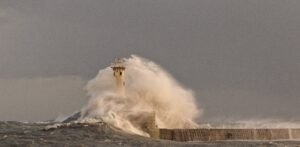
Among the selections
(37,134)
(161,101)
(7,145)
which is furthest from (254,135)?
(7,145)

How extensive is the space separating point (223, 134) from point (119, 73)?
8802mm

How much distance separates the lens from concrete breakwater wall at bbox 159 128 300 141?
4500 centimetres

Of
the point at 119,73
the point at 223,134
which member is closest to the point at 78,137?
the point at 119,73

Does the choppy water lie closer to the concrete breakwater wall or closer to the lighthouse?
the concrete breakwater wall

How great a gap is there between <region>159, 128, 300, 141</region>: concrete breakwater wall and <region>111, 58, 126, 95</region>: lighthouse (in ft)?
18.3

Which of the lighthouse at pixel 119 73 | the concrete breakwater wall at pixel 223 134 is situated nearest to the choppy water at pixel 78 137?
the concrete breakwater wall at pixel 223 134

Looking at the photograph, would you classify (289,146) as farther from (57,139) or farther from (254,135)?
(57,139)

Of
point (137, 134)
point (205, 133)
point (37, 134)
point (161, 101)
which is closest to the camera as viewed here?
point (37, 134)

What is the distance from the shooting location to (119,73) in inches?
1912

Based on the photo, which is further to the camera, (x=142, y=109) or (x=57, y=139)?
(x=142, y=109)

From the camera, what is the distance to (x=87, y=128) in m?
41.7

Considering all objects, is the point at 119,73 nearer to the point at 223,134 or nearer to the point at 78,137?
the point at 223,134

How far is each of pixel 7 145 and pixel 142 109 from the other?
50.5 ft

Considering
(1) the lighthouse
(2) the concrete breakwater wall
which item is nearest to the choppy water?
(2) the concrete breakwater wall
